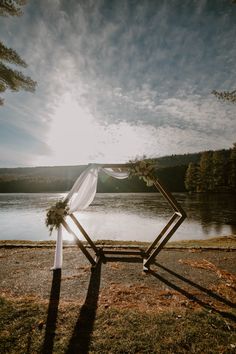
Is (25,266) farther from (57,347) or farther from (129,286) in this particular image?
(57,347)

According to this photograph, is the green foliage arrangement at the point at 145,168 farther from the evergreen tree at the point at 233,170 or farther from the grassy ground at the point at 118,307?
the evergreen tree at the point at 233,170

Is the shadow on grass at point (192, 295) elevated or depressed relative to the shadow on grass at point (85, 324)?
elevated

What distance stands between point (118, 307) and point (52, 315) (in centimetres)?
142

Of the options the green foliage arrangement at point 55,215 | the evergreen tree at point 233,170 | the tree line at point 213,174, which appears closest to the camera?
the green foliage arrangement at point 55,215

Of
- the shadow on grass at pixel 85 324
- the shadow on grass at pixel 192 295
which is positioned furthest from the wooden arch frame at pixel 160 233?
the shadow on grass at pixel 85 324

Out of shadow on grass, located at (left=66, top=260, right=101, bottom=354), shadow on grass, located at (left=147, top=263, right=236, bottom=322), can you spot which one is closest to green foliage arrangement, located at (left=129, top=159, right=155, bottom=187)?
shadow on grass, located at (left=147, top=263, right=236, bottom=322)

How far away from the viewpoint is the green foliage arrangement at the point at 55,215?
253 inches

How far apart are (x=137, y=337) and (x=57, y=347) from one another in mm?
A: 1383

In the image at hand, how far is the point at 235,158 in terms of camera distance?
5875 cm

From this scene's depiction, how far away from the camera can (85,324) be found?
4387 mm

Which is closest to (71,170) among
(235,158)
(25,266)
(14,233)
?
(235,158)

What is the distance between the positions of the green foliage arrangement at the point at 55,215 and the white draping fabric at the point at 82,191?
1.42 ft

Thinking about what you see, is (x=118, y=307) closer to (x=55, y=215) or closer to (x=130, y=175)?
(x=55, y=215)

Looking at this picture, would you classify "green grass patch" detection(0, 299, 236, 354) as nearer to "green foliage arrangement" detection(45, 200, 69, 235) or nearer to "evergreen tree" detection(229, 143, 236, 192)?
"green foliage arrangement" detection(45, 200, 69, 235)
